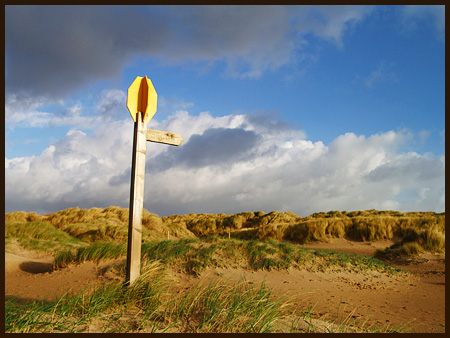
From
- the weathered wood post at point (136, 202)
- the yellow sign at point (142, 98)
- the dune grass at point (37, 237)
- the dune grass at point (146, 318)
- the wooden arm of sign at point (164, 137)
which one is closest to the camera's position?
the dune grass at point (146, 318)

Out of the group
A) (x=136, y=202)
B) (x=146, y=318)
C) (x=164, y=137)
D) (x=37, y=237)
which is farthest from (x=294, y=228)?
(x=146, y=318)

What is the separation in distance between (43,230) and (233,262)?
38.1 ft

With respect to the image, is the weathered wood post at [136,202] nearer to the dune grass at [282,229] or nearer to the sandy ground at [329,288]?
the sandy ground at [329,288]

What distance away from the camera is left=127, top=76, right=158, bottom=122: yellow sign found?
5.89m

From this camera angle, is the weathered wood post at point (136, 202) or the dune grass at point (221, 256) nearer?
the weathered wood post at point (136, 202)

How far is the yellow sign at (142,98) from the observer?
232 inches

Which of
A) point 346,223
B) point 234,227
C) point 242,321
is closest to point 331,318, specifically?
point 242,321

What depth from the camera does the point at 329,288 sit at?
821 cm

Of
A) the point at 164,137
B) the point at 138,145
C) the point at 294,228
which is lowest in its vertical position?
the point at 294,228

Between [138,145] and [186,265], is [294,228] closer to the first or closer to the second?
[186,265]

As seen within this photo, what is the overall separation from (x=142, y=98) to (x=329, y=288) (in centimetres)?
657

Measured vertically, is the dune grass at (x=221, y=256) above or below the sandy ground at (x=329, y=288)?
above

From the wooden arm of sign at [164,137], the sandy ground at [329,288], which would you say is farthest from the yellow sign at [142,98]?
the sandy ground at [329,288]

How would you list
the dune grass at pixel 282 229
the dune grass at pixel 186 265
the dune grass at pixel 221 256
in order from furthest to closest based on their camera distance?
the dune grass at pixel 282 229
the dune grass at pixel 221 256
the dune grass at pixel 186 265
